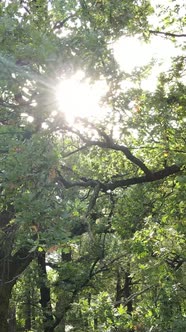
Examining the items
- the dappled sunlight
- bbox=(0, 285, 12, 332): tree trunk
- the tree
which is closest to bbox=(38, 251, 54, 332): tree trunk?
the tree

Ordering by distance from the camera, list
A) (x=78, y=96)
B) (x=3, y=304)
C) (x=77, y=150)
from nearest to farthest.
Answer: (x=78, y=96), (x=77, y=150), (x=3, y=304)

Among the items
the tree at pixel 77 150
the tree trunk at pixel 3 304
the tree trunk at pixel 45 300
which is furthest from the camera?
the tree trunk at pixel 45 300

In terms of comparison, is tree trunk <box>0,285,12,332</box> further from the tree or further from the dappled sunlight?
the dappled sunlight

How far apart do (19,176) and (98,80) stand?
96.2 inches

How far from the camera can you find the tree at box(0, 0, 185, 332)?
5.41 metres

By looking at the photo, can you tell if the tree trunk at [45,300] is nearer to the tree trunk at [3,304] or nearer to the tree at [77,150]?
the tree at [77,150]

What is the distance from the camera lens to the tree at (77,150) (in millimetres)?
5410

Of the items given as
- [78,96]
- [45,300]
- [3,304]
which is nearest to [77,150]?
[78,96]

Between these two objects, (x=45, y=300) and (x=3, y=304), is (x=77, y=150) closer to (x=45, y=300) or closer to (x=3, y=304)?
(x=3, y=304)

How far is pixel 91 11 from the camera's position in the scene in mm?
7770

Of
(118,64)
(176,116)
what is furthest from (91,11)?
(176,116)

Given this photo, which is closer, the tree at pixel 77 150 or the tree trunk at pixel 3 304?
the tree at pixel 77 150

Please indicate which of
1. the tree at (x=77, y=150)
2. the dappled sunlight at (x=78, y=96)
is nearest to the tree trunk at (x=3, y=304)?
the tree at (x=77, y=150)

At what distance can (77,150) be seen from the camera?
907 cm
